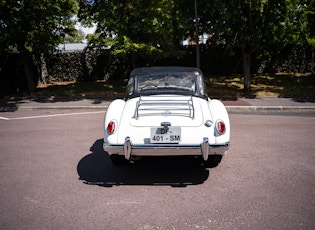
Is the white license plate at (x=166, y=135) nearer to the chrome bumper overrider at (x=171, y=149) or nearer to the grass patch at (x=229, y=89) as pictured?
the chrome bumper overrider at (x=171, y=149)

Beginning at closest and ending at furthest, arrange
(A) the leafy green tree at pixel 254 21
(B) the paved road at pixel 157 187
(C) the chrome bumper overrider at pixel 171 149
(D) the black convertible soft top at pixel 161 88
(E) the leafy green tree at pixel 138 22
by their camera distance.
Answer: (B) the paved road at pixel 157 187, (C) the chrome bumper overrider at pixel 171 149, (D) the black convertible soft top at pixel 161 88, (A) the leafy green tree at pixel 254 21, (E) the leafy green tree at pixel 138 22

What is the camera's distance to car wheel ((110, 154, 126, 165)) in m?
4.73

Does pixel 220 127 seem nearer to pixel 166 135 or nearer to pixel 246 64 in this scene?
pixel 166 135

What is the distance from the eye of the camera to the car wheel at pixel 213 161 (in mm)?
4598

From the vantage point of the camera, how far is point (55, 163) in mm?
5137

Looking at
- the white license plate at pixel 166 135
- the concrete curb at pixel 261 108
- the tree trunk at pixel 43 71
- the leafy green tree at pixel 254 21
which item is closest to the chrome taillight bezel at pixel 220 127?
the white license plate at pixel 166 135

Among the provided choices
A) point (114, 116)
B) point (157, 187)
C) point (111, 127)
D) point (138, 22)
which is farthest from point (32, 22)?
point (157, 187)

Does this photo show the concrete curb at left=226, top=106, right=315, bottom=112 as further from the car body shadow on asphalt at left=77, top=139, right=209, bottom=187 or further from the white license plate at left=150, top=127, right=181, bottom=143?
the white license plate at left=150, top=127, right=181, bottom=143

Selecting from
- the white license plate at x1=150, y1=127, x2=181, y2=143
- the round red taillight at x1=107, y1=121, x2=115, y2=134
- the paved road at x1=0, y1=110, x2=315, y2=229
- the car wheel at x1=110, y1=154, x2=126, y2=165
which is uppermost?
the round red taillight at x1=107, y1=121, x2=115, y2=134

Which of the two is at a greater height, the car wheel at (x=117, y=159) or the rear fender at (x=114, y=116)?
the rear fender at (x=114, y=116)

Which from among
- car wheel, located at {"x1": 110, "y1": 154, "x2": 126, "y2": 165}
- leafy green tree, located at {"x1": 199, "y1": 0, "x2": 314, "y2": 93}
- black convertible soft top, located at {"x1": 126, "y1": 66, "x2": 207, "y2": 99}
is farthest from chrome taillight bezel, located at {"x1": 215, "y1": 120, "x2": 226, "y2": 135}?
leafy green tree, located at {"x1": 199, "y1": 0, "x2": 314, "y2": 93}

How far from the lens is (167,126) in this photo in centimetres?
407

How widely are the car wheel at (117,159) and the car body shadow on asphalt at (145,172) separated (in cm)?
8

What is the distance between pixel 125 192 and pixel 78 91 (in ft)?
39.7
